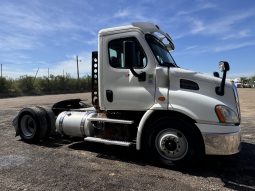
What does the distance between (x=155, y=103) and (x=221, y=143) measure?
1471 millimetres

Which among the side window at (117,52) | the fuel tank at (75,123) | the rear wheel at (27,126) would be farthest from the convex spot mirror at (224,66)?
the rear wheel at (27,126)

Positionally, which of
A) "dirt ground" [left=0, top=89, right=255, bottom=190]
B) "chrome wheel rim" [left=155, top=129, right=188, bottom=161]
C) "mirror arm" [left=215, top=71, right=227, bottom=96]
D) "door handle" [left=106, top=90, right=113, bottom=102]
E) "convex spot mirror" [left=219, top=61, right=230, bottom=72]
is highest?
"convex spot mirror" [left=219, top=61, right=230, bottom=72]

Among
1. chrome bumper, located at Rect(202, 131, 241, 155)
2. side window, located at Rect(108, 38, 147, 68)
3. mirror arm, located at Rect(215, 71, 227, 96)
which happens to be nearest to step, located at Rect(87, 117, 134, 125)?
side window, located at Rect(108, 38, 147, 68)

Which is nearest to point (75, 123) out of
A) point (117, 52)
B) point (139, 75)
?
point (117, 52)

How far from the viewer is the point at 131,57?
22.1ft

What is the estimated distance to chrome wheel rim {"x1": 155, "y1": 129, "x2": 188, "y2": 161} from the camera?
646 centimetres

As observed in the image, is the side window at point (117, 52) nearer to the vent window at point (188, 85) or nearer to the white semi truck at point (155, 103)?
the white semi truck at point (155, 103)

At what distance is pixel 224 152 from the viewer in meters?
6.10

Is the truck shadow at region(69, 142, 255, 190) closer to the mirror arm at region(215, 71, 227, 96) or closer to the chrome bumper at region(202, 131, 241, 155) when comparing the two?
the chrome bumper at region(202, 131, 241, 155)

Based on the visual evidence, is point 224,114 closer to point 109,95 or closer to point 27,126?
point 109,95

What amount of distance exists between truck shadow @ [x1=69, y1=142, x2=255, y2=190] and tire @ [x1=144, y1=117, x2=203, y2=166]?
8.2 inches

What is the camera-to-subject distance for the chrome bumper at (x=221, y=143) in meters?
6.07

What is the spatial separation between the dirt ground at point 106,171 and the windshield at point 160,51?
212cm

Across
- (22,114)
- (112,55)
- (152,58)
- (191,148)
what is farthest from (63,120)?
(191,148)
